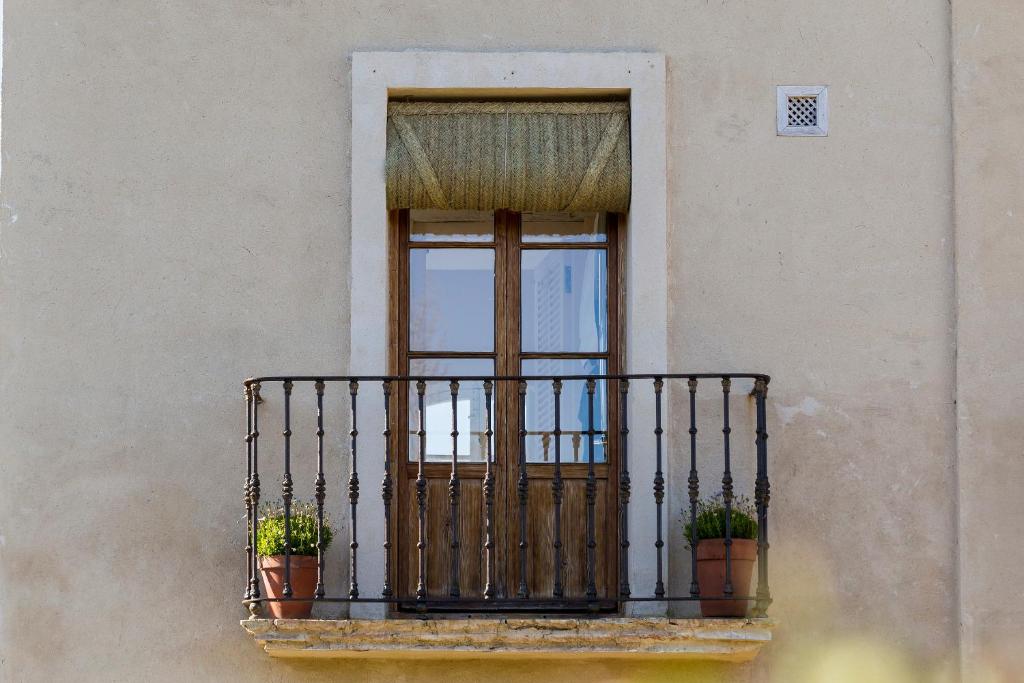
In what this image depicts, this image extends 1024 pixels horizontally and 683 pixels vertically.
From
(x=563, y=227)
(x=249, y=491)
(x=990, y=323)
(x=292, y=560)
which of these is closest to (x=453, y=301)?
(x=563, y=227)

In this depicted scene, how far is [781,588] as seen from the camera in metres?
8.77

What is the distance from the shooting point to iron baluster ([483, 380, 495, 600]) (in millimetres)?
8398

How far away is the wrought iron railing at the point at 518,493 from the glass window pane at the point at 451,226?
77cm

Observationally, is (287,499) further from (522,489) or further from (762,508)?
(762,508)

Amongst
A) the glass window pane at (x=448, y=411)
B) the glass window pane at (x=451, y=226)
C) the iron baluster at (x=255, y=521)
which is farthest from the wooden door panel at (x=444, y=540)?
the glass window pane at (x=451, y=226)

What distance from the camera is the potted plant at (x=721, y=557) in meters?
8.41

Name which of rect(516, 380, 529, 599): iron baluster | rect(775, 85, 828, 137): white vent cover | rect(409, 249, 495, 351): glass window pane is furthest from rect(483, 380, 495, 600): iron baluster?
rect(775, 85, 828, 137): white vent cover

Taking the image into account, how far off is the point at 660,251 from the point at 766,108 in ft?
2.73

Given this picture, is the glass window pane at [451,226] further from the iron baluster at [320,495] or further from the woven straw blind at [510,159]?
the iron baluster at [320,495]

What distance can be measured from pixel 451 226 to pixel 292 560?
1862 millimetres

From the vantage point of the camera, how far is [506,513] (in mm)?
9117

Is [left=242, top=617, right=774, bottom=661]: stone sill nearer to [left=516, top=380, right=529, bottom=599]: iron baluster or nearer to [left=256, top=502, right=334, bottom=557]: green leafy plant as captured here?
[left=516, top=380, right=529, bottom=599]: iron baluster

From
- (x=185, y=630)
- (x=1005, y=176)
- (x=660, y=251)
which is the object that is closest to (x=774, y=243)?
(x=660, y=251)

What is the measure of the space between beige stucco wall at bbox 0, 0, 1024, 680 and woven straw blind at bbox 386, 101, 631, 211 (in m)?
0.25
